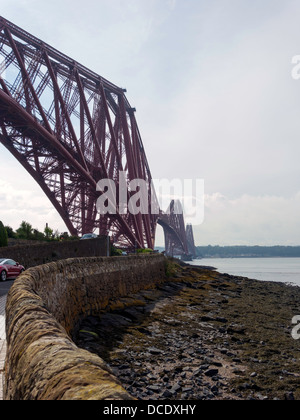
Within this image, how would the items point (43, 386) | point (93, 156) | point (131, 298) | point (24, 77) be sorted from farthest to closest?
point (93, 156) < point (24, 77) < point (131, 298) < point (43, 386)

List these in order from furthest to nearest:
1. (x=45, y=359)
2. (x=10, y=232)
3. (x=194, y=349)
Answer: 1. (x=10, y=232)
2. (x=194, y=349)
3. (x=45, y=359)

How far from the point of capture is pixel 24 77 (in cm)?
3550

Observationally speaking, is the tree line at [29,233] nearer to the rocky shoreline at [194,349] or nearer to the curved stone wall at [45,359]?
the rocky shoreline at [194,349]

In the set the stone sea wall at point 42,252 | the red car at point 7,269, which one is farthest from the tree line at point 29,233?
the red car at point 7,269

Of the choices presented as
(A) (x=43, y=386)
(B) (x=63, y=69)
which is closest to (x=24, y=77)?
(B) (x=63, y=69)

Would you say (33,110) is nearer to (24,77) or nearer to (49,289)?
(24,77)

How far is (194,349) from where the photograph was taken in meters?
13.0

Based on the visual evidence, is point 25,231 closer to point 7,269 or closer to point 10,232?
point 10,232

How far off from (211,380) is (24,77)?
110ft

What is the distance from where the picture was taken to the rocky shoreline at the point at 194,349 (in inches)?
369

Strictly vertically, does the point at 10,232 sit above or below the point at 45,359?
above

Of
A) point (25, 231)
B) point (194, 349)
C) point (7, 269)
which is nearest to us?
point (194, 349)

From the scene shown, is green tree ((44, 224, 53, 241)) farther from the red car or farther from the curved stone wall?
the curved stone wall

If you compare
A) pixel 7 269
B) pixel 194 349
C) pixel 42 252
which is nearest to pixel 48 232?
pixel 42 252
